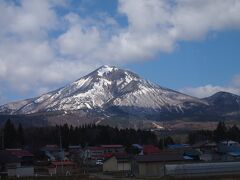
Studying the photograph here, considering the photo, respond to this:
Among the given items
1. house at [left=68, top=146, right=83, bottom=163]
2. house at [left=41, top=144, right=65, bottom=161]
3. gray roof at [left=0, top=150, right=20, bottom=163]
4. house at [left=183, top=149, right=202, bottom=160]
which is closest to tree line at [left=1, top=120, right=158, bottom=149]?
house at [left=41, top=144, right=65, bottom=161]

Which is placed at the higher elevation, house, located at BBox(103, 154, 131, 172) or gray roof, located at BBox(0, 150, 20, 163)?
gray roof, located at BBox(0, 150, 20, 163)

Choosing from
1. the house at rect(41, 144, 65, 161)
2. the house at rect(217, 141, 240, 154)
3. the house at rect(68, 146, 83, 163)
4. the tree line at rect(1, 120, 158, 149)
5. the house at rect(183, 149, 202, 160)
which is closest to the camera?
the house at rect(183, 149, 202, 160)

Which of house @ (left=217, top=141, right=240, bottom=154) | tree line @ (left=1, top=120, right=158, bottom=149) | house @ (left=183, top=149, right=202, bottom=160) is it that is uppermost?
tree line @ (left=1, top=120, right=158, bottom=149)

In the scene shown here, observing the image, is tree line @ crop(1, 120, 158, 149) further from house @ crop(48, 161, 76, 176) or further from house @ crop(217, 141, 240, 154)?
house @ crop(48, 161, 76, 176)

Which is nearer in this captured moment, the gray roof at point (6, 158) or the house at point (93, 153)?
the gray roof at point (6, 158)

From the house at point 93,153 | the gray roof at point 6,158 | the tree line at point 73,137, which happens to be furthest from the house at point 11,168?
the tree line at point 73,137

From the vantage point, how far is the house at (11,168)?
6191 centimetres

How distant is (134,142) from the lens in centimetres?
12594

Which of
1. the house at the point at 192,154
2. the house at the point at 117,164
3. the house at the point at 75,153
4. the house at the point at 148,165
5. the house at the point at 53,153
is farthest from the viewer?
the house at the point at 53,153

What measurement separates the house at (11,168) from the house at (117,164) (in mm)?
13665

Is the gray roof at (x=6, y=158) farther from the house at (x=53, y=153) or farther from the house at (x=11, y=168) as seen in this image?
the house at (x=53, y=153)

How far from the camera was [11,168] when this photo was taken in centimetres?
6316

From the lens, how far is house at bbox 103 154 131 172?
241ft

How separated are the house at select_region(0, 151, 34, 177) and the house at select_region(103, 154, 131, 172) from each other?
1367 centimetres
